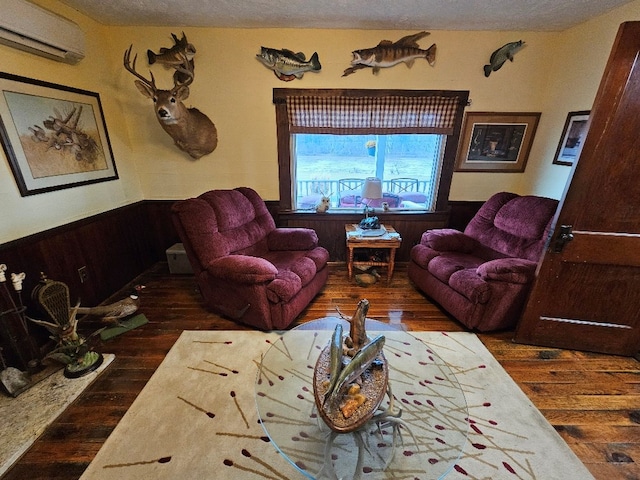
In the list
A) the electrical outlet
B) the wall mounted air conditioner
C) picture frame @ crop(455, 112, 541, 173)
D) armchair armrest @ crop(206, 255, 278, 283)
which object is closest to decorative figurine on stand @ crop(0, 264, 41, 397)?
the electrical outlet

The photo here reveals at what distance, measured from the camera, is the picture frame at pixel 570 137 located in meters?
2.56

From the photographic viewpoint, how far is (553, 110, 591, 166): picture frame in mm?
2557

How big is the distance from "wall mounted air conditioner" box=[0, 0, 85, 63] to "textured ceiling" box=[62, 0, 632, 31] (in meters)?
0.34

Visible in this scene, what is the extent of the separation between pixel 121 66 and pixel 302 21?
2.01 meters

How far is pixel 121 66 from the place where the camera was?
9.35 feet

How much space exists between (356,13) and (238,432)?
3.40 meters

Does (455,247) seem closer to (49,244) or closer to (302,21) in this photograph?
(302,21)

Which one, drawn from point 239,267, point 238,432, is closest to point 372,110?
point 239,267

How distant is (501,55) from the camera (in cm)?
278

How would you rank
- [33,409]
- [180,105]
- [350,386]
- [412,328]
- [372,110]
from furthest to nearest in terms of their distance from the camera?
[372,110], [180,105], [412,328], [33,409], [350,386]

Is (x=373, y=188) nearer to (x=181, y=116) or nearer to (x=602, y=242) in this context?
(x=602, y=242)

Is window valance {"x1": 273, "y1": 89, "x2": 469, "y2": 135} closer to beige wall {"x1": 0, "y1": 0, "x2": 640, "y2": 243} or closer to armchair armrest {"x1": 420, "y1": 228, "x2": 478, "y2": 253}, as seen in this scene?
beige wall {"x1": 0, "y1": 0, "x2": 640, "y2": 243}

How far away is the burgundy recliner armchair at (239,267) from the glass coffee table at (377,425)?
500mm

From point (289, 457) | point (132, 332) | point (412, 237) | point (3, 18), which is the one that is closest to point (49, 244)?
point (132, 332)
